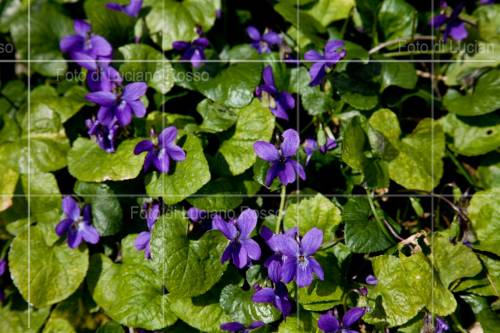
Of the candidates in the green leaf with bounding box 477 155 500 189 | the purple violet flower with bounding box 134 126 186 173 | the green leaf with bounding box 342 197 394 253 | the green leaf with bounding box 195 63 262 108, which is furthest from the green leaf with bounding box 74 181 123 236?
the green leaf with bounding box 477 155 500 189

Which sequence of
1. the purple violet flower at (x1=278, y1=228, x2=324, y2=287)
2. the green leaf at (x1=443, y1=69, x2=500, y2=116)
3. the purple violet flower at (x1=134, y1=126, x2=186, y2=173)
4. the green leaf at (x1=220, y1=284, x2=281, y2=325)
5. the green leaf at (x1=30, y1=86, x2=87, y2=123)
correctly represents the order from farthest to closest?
the green leaf at (x1=30, y1=86, x2=87, y2=123) → the green leaf at (x1=443, y1=69, x2=500, y2=116) → the purple violet flower at (x1=134, y1=126, x2=186, y2=173) → the green leaf at (x1=220, y1=284, x2=281, y2=325) → the purple violet flower at (x1=278, y1=228, x2=324, y2=287)

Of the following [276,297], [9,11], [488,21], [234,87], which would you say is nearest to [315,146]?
[234,87]

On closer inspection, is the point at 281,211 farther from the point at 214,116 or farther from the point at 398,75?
the point at 398,75

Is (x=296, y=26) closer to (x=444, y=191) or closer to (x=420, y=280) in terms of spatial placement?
(x=444, y=191)

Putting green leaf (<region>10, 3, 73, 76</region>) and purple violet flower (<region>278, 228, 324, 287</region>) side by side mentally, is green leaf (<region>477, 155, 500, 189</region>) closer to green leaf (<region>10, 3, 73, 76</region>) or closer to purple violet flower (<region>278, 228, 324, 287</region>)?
purple violet flower (<region>278, 228, 324, 287</region>)

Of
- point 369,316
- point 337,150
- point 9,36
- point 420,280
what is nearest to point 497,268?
point 420,280
